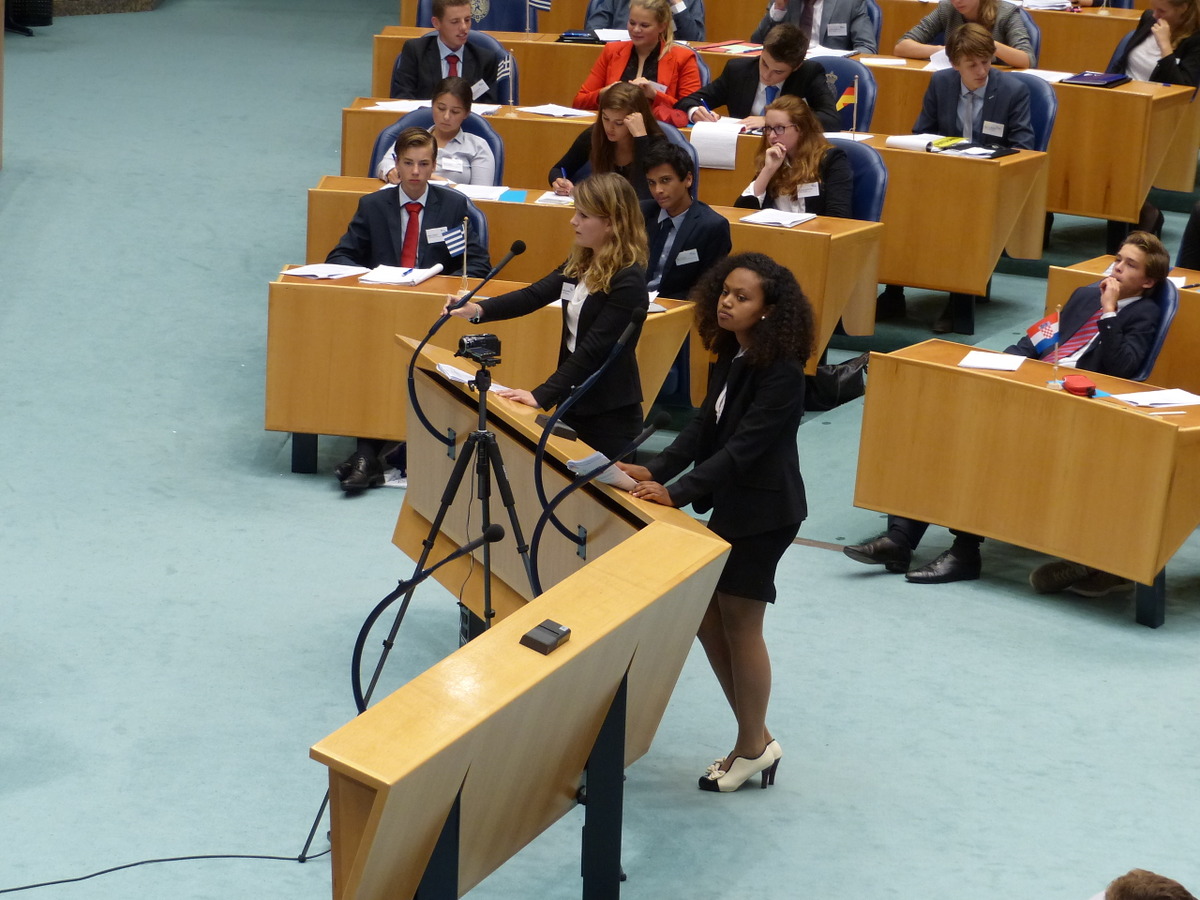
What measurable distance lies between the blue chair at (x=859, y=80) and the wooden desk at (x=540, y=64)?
84cm

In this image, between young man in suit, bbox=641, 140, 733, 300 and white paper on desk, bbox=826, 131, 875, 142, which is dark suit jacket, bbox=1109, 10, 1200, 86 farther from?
young man in suit, bbox=641, 140, 733, 300

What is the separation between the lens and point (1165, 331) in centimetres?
493

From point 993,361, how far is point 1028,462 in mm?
370

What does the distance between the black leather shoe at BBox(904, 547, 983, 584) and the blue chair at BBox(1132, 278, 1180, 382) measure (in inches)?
31.8

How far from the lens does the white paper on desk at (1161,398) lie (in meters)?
4.57

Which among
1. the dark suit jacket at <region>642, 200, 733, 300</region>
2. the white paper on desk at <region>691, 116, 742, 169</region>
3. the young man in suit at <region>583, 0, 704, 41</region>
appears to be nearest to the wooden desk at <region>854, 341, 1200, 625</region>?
the dark suit jacket at <region>642, 200, 733, 300</region>

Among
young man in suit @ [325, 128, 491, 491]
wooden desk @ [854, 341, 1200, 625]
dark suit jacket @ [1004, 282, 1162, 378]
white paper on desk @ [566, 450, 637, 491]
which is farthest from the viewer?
young man in suit @ [325, 128, 491, 491]

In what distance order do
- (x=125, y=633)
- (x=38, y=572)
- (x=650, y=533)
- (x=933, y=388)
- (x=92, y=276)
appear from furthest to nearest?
1. (x=92, y=276)
2. (x=933, y=388)
3. (x=38, y=572)
4. (x=125, y=633)
5. (x=650, y=533)

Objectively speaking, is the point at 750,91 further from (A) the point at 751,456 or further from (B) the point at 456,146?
(A) the point at 751,456

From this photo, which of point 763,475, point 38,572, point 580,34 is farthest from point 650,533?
point 580,34

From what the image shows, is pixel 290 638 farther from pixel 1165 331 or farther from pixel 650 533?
pixel 1165 331

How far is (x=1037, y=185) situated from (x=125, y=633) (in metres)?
4.54

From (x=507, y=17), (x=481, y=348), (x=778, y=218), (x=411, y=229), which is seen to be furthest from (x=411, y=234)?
(x=507, y=17)

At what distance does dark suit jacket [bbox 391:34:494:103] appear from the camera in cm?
723
